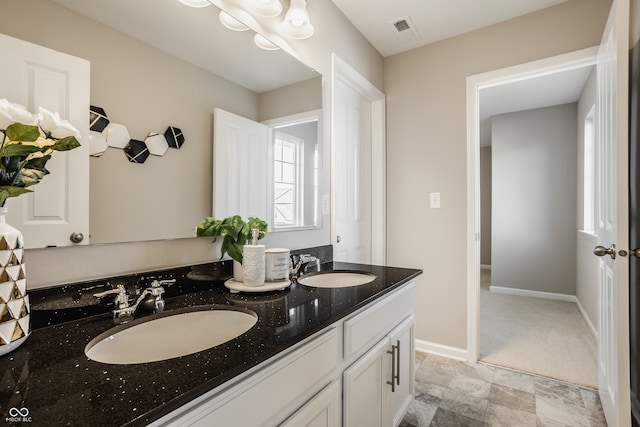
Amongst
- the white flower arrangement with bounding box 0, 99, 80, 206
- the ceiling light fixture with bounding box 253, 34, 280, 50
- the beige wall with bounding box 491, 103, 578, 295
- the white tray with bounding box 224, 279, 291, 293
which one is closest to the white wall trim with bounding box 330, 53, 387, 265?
the ceiling light fixture with bounding box 253, 34, 280, 50

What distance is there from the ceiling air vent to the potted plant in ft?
6.11

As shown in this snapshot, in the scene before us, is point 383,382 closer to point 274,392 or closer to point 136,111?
point 274,392

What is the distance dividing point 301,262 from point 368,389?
0.63 m

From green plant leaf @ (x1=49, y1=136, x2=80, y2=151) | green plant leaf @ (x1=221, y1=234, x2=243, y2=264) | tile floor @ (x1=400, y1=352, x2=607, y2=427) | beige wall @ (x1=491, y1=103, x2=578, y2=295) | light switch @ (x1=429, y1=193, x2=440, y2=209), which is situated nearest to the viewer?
green plant leaf @ (x1=49, y1=136, x2=80, y2=151)

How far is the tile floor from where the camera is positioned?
173cm

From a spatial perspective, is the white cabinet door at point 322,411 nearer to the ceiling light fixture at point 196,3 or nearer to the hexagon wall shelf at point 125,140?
the hexagon wall shelf at point 125,140

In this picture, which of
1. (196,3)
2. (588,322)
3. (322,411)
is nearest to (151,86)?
(196,3)

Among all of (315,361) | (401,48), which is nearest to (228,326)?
(315,361)

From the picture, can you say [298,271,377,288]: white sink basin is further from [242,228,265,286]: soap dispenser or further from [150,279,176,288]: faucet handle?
[150,279,176,288]: faucet handle

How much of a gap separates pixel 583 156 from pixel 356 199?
111 inches

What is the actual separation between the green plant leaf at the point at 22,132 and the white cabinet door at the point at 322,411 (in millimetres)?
853

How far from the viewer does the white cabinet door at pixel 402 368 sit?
150 cm

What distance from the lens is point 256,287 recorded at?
4.02 ft

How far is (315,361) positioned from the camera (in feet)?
3.14
